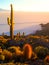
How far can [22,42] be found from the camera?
22.1m

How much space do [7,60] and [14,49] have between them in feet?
7.38

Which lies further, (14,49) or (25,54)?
(14,49)

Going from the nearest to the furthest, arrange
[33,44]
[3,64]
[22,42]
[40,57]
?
[3,64] → [40,57] → [33,44] → [22,42]

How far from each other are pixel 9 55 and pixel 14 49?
1754 mm

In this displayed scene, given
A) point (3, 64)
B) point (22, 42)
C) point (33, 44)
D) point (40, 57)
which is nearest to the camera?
point (3, 64)

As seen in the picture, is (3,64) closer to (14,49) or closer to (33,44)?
(14,49)

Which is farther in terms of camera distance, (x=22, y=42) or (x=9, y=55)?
(x=22, y=42)

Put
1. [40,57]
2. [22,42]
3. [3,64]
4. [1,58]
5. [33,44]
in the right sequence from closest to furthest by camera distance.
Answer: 1. [3,64]
2. [1,58]
3. [40,57]
4. [33,44]
5. [22,42]

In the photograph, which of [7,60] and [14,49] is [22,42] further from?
[7,60]

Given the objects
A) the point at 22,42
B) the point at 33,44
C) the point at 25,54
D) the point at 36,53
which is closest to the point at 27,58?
the point at 25,54

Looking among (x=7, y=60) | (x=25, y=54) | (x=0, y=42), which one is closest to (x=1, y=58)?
(x=7, y=60)

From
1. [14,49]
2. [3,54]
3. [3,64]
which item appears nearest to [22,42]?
[14,49]

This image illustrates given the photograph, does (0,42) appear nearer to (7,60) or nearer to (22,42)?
(22,42)

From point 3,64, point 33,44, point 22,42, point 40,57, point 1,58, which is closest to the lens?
point 3,64
